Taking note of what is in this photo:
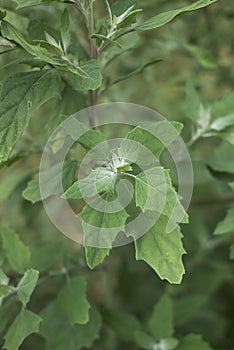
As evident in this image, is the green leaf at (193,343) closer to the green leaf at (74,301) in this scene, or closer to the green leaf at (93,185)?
the green leaf at (74,301)

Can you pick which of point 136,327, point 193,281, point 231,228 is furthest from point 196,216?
point 231,228

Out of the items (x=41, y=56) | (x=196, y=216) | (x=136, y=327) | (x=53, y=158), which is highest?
(x=41, y=56)

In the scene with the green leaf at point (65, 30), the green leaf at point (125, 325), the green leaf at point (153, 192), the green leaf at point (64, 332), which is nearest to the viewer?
the green leaf at point (153, 192)

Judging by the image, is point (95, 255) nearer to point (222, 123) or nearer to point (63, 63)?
point (63, 63)

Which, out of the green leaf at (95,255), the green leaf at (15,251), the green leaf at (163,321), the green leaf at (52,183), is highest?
the green leaf at (52,183)

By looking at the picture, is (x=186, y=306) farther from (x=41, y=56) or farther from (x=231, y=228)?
(x=41, y=56)

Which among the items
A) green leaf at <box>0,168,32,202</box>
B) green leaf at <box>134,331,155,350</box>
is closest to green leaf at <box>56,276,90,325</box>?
green leaf at <box>134,331,155,350</box>

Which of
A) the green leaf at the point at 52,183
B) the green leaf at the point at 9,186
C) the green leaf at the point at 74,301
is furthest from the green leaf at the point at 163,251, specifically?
the green leaf at the point at 9,186
